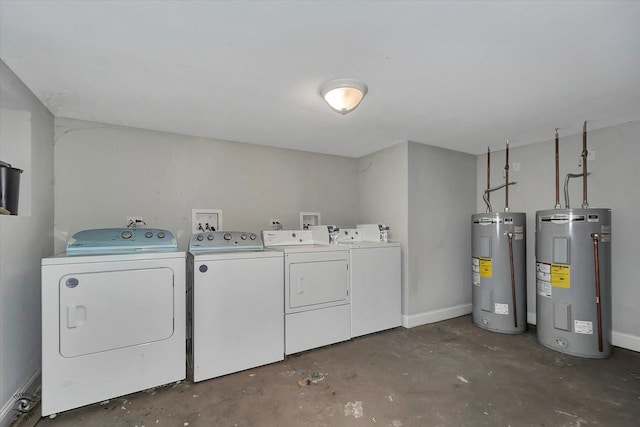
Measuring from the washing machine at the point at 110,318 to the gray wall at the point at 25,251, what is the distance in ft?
0.67

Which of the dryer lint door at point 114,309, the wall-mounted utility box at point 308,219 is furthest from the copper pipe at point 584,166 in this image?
the dryer lint door at point 114,309

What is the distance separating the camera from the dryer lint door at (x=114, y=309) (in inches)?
72.5

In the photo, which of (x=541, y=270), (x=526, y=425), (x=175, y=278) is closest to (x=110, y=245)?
(x=175, y=278)

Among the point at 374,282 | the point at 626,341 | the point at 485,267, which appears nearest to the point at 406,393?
the point at 374,282

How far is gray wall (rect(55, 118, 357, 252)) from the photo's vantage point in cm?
261

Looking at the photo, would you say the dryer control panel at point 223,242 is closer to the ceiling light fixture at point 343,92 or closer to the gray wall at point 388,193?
the ceiling light fixture at point 343,92

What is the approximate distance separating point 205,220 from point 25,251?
55.9 inches

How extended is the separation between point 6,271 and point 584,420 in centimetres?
365

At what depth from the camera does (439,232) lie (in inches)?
141

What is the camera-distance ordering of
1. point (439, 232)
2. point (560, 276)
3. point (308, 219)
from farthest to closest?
1. point (308, 219)
2. point (439, 232)
3. point (560, 276)

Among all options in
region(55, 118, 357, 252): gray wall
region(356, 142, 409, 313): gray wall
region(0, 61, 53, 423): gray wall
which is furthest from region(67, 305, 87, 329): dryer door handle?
region(356, 142, 409, 313): gray wall

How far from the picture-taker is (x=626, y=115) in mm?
2564

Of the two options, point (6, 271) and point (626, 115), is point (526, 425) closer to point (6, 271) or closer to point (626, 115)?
point (626, 115)

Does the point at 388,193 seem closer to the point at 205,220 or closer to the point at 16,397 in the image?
the point at 205,220
